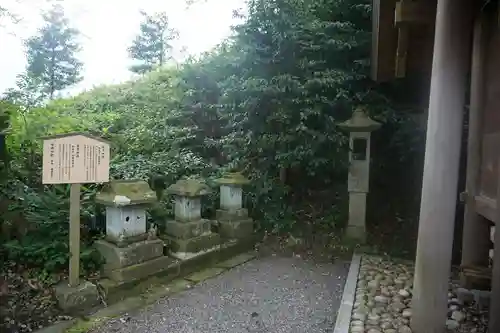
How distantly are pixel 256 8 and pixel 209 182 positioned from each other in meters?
3.14

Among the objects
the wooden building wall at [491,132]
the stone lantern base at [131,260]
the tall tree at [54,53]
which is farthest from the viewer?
the tall tree at [54,53]

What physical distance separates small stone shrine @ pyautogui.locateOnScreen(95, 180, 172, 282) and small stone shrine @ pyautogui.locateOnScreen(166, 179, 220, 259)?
591mm

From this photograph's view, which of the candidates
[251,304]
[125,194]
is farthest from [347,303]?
[125,194]

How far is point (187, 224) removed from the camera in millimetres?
4906

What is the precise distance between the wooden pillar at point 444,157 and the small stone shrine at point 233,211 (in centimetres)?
330

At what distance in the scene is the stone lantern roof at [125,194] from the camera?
3932mm

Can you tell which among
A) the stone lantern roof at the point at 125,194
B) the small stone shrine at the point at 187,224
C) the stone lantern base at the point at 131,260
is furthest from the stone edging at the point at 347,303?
the stone lantern roof at the point at 125,194

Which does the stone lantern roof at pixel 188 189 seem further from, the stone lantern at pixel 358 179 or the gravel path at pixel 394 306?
the stone lantern at pixel 358 179

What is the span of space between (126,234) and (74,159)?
1034 millimetres

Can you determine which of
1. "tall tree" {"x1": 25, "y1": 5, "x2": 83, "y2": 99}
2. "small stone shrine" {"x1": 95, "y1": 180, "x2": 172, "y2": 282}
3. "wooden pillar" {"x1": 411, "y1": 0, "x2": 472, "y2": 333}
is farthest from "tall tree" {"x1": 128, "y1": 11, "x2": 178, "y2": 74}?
"wooden pillar" {"x1": 411, "y1": 0, "x2": 472, "y2": 333}

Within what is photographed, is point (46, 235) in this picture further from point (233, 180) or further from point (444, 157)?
point (444, 157)

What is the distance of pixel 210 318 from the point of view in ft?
11.7

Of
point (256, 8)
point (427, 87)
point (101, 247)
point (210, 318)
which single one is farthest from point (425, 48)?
point (101, 247)

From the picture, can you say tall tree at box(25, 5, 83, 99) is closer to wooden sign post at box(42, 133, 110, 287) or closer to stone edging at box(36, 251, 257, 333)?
stone edging at box(36, 251, 257, 333)
